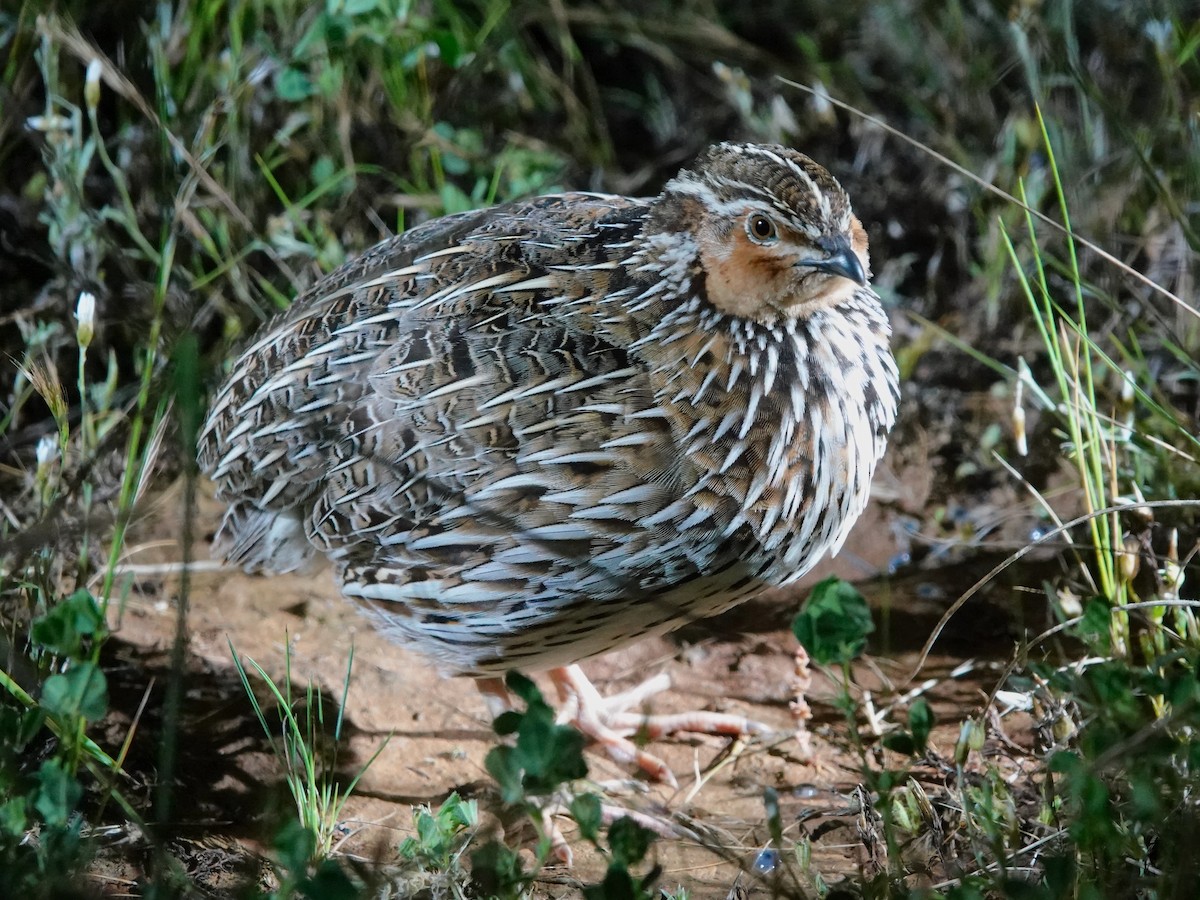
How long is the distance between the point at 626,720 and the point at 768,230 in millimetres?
1762

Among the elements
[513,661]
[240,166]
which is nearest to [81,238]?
[240,166]

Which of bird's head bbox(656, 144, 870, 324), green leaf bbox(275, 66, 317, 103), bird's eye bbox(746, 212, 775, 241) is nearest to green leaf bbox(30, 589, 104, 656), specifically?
bird's head bbox(656, 144, 870, 324)

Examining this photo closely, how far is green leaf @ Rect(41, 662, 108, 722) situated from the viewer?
8.76 ft

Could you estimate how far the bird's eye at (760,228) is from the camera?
3.12 meters

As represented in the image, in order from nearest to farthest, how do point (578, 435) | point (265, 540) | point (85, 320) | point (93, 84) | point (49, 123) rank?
point (578, 435), point (85, 320), point (265, 540), point (93, 84), point (49, 123)

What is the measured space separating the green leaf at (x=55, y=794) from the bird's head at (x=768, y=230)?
1.80 m

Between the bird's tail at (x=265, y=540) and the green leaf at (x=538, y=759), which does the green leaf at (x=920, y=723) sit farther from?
the bird's tail at (x=265, y=540)

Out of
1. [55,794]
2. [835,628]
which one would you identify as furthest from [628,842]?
[55,794]

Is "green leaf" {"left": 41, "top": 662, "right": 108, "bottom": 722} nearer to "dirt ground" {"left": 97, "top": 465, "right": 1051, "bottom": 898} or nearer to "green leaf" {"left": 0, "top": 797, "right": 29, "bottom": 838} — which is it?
"green leaf" {"left": 0, "top": 797, "right": 29, "bottom": 838}

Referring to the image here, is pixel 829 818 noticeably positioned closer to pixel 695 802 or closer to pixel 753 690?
pixel 695 802

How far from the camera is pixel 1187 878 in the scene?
241 centimetres

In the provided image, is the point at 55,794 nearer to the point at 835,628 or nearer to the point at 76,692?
the point at 76,692

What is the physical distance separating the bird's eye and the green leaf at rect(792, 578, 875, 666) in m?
0.94

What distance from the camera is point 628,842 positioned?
2502 mm
